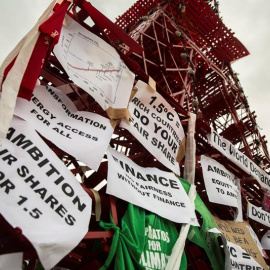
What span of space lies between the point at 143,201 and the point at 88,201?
48.2 inches

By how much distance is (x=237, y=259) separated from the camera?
633 cm

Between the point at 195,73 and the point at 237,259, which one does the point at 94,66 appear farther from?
the point at 195,73

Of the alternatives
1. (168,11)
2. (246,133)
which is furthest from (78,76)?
(246,133)

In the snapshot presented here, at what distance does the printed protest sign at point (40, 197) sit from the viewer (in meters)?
3.17

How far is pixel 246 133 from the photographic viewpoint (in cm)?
1379

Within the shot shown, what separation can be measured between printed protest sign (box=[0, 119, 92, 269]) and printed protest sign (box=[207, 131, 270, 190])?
15.8 feet

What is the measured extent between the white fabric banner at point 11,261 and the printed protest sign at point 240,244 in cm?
453

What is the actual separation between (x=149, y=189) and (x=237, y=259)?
2.73 metres

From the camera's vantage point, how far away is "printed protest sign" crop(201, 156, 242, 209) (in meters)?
6.97

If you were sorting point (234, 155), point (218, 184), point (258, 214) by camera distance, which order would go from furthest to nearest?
point (258, 214) → point (234, 155) → point (218, 184)

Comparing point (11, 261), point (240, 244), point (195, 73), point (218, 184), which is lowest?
point (11, 261)

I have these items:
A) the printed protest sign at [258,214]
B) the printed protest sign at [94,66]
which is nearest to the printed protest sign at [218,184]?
the printed protest sign at [258,214]

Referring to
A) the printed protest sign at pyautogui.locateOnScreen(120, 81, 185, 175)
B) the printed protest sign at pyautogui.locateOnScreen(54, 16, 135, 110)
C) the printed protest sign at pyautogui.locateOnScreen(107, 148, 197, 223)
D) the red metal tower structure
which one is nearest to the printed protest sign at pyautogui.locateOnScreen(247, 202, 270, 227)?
the red metal tower structure

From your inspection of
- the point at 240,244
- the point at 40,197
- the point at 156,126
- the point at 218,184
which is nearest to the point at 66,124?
the point at 40,197
